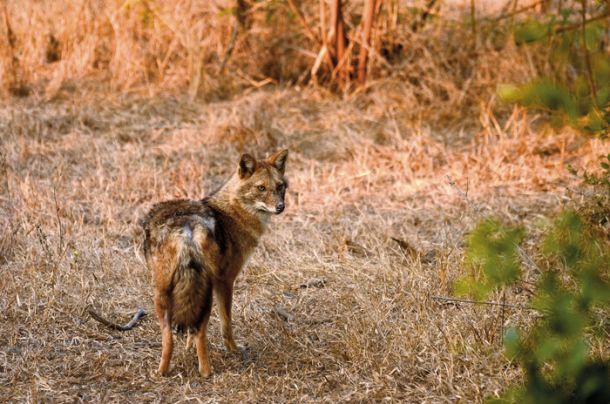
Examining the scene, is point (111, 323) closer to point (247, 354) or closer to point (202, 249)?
point (247, 354)

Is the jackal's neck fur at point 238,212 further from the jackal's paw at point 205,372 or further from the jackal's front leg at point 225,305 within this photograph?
the jackal's paw at point 205,372

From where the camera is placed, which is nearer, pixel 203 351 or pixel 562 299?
pixel 562 299

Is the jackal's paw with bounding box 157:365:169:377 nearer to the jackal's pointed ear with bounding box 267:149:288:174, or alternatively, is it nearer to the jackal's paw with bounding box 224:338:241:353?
the jackal's paw with bounding box 224:338:241:353

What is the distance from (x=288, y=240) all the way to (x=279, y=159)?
4.34 ft

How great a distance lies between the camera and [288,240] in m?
7.05

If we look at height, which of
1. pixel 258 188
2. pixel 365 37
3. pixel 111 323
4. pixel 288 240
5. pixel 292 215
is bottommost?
pixel 292 215

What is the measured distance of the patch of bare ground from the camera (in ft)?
15.1

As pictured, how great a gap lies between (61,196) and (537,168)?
15.9ft

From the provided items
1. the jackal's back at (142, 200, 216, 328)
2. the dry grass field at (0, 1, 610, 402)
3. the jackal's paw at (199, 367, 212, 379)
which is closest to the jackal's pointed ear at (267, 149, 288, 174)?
the dry grass field at (0, 1, 610, 402)

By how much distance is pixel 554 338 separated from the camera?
2.87 meters

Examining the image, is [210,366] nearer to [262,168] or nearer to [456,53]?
[262,168]

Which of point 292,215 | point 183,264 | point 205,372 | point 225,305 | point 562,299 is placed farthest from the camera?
point 292,215

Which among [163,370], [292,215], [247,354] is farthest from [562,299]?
[292,215]

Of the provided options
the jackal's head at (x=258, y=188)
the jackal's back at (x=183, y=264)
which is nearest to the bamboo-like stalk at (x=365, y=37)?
the jackal's head at (x=258, y=188)
